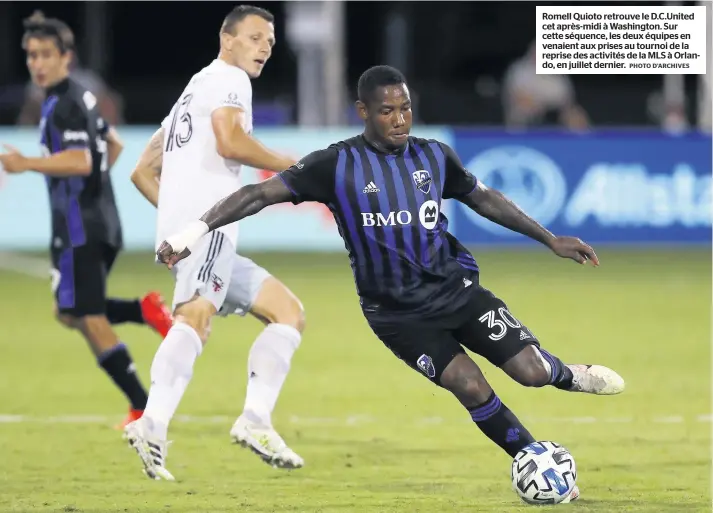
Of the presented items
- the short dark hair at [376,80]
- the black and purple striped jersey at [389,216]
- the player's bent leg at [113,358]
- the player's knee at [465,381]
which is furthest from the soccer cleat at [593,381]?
the player's bent leg at [113,358]

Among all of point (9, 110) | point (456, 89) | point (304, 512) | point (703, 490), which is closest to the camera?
point (304, 512)

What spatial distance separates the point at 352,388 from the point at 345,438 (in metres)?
1.69

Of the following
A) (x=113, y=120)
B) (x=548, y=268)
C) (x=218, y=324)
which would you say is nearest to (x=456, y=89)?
(x=113, y=120)

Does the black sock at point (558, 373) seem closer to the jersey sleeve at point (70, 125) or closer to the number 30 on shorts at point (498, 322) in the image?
the number 30 on shorts at point (498, 322)

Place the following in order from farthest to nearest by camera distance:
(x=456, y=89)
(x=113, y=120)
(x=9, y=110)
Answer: (x=456, y=89) < (x=9, y=110) < (x=113, y=120)

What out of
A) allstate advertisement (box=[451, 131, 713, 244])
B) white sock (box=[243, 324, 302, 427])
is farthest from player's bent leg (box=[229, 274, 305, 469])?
allstate advertisement (box=[451, 131, 713, 244])

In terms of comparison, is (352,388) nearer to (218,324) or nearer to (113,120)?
(218,324)

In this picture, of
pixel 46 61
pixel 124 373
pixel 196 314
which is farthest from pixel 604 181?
pixel 196 314

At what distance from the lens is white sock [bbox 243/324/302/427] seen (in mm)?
7141

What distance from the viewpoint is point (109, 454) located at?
7.64 metres

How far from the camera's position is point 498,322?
20.8ft

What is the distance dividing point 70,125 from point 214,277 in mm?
1704

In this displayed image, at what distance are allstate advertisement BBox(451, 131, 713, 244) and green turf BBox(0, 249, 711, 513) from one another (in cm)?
319

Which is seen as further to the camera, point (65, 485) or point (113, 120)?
point (113, 120)
